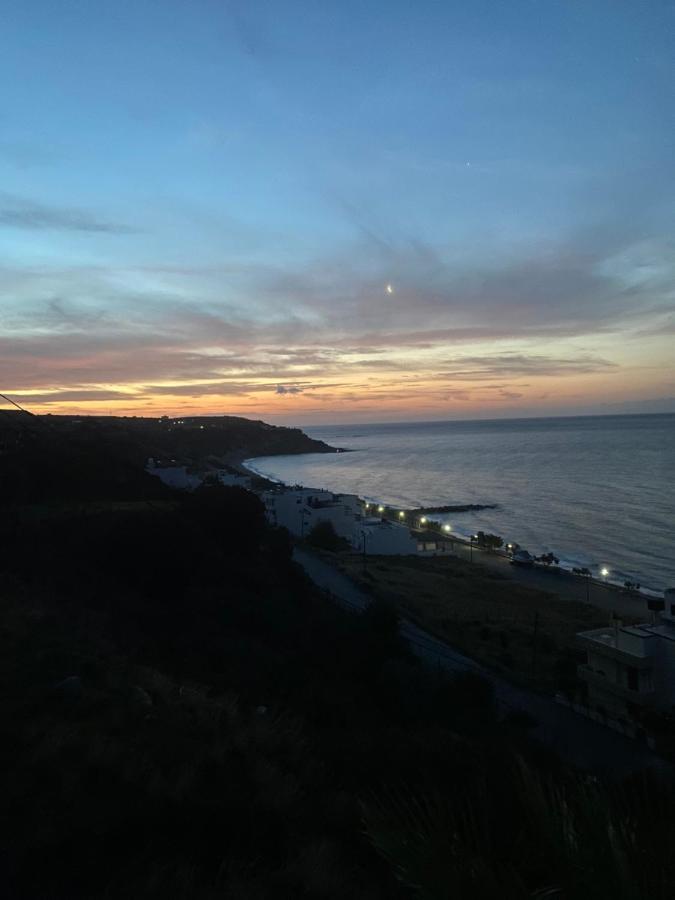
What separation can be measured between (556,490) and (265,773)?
74.1 m

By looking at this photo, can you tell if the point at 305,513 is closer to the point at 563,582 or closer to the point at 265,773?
the point at 563,582

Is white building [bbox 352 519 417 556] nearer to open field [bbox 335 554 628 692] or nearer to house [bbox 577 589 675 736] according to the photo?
open field [bbox 335 554 628 692]

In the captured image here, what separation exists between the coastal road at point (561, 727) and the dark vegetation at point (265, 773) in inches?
40.2

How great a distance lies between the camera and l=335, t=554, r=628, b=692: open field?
60.6 feet

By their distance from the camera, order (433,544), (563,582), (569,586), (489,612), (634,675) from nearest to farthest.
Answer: (634,675), (489,612), (569,586), (563,582), (433,544)

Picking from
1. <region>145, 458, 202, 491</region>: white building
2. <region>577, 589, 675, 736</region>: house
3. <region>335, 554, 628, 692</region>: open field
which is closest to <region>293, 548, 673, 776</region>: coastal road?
<region>335, 554, 628, 692</region>: open field

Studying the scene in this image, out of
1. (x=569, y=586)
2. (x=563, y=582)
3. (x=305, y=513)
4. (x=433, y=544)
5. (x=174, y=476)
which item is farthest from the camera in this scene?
(x=433, y=544)

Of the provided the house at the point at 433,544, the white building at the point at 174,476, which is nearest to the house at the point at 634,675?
the house at the point at 433,544

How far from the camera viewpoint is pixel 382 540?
4375cm

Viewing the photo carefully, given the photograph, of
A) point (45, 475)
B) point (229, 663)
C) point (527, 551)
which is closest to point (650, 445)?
point (527, 551)

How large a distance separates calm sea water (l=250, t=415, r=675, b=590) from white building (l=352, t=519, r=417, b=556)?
10530mm

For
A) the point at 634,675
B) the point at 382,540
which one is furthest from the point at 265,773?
A: the point at 382,540

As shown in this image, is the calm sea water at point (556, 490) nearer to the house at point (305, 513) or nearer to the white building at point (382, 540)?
the white building at point (382, 540)

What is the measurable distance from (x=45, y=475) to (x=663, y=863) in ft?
95.1
